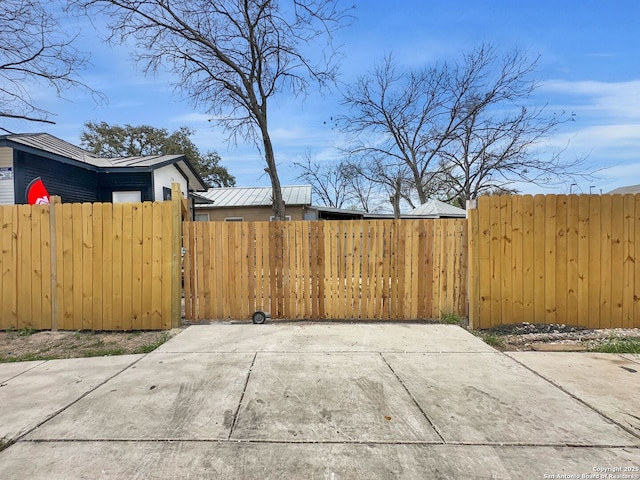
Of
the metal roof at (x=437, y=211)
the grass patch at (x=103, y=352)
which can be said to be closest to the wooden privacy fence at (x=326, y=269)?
the grass patch at (x=103, y=352)

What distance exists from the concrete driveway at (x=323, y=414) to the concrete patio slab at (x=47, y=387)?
0.06ft

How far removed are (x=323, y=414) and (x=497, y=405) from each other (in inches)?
59.3

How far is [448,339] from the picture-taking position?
487cm

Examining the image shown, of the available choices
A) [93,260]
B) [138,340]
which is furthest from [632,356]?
[93,260]

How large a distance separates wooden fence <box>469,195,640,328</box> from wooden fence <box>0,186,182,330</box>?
469 cm

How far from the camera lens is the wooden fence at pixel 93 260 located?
538cm

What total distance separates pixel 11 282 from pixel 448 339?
258 inches

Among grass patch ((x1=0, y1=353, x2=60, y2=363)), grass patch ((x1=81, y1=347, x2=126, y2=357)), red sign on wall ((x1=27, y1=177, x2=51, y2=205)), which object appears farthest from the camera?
red sign on wall ((x1=27, y1=177, x2=51, y2=205))

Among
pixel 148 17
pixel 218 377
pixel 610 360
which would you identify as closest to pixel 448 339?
pixel 610 360

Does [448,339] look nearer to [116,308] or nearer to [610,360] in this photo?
[610,360]

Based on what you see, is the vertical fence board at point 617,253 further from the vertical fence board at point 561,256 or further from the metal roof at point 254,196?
the metal roof at point 254,196

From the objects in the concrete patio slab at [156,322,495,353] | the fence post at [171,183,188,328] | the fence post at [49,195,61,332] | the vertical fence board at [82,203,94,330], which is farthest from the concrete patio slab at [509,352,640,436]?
the fence post at [49,195,61,332]

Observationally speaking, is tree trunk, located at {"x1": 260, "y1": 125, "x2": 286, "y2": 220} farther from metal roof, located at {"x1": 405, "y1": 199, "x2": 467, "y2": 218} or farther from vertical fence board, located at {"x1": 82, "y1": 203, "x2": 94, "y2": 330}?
metal roof, located at {"x1": 405, "y1": 199, "x2": 467, "y2": 218}

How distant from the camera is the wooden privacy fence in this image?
18.5ft
